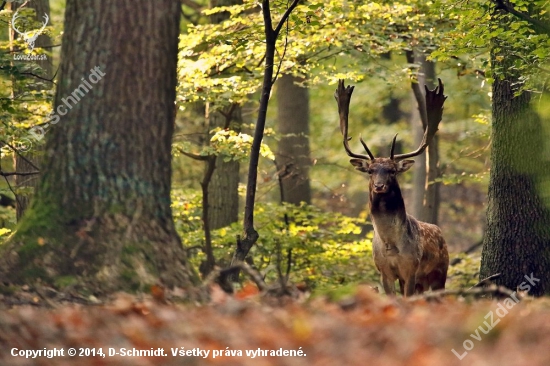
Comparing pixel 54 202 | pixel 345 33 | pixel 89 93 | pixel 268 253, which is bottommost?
pixel 268 253

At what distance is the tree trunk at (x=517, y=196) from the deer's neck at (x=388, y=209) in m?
1.13

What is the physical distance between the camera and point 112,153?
7406 millimetres

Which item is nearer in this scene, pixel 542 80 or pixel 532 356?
pixel 532 356

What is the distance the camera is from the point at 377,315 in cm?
582

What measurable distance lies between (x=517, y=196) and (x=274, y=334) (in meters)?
5.92

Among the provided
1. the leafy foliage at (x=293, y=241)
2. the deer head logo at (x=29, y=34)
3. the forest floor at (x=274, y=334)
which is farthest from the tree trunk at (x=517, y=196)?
the deer head logo at (x=29, y=34)

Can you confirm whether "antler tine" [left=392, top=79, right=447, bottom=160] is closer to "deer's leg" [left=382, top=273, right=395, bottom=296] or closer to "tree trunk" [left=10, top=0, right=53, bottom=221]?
"deer's leg" [left=382, top=273, right=395, bottom=296]

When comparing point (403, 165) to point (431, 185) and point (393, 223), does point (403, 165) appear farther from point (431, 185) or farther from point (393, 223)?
point (431, 185)

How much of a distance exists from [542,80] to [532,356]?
5615 millimetres

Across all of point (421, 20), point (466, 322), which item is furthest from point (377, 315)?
point (421, 20)

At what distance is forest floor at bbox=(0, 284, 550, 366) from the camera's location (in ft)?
16.4

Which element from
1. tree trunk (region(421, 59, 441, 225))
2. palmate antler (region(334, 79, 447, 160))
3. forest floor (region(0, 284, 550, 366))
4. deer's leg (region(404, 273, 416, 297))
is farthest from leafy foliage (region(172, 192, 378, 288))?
forest floor (region(0, 284, 550, 366))

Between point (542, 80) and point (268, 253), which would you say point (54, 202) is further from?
point (268, 253)
